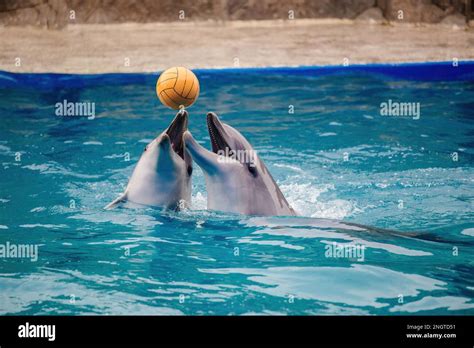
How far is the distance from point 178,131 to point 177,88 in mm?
336

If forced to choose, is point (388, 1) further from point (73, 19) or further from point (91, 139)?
point (91, 139)

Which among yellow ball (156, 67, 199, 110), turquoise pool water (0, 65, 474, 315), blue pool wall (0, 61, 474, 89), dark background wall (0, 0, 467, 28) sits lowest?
turquoise pool water (0, 65, 474, 315)

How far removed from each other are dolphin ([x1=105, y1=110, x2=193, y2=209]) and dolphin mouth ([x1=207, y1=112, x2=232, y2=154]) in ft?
0.64

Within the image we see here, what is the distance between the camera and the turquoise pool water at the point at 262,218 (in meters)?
4.34

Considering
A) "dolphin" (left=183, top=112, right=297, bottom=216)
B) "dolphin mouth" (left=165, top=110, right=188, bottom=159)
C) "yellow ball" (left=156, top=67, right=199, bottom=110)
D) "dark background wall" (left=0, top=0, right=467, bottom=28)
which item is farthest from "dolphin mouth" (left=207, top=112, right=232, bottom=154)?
"dark background wall" (left=0, top=0, right=467, bottom=28)

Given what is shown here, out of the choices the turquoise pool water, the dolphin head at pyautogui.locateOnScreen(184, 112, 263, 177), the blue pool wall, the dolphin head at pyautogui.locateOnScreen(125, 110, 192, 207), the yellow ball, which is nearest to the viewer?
the turquoise pool water

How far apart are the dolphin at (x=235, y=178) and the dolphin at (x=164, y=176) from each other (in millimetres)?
252

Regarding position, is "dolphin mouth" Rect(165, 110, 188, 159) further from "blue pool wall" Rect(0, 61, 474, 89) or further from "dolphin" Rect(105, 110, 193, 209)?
"blue pool wall" Rect(0, 61, 474, 89)

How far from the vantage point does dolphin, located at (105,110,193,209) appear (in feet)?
18.1

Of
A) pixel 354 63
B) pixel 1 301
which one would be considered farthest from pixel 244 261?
pixel 354 63

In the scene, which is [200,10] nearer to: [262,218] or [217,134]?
[217,134]

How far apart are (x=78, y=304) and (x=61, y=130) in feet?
16.1

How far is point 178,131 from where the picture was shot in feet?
18.1

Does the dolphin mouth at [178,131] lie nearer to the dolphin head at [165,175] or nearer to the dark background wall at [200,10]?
the dolphin head at [165,175]
